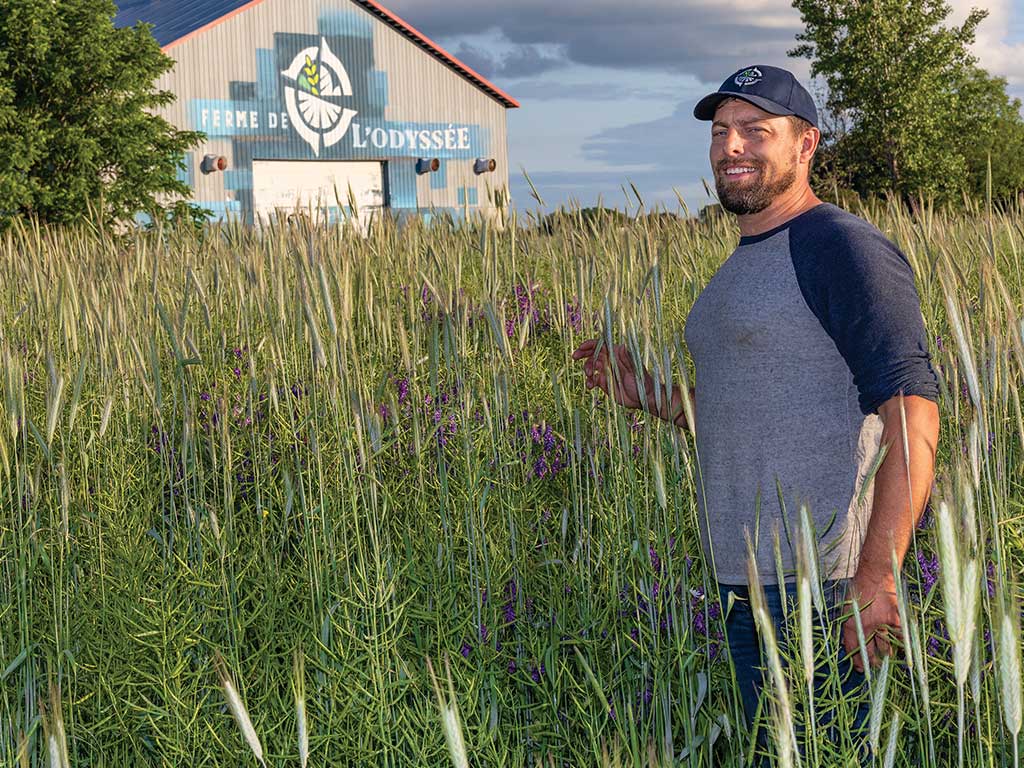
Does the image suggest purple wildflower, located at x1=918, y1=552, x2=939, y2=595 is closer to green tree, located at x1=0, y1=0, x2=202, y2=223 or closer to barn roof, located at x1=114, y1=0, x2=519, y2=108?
A: green tree, located at x1=0, y1=0, x2=202, y2=223

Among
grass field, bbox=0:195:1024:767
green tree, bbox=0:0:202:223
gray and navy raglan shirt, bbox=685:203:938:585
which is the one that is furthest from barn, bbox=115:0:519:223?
gray and navy raglan shirt, bbox=685:203:938:585

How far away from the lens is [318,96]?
29.4 metres

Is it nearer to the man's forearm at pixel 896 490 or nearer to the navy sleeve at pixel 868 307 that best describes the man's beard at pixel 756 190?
the navy sleeve at pixel 868 307

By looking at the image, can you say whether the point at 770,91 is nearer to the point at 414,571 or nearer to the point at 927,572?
the point at 927,572

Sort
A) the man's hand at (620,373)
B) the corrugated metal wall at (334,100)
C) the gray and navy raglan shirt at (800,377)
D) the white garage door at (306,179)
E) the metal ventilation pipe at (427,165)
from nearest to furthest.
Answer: the gray and navy raglan shirt at (800,377) → the man's hand at (620,373) → the corrugated metal wall at (334,100) → the white garage door at (306,179) → the metal ventilation pipe at (427,165)

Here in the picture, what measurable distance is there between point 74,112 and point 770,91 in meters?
15.7

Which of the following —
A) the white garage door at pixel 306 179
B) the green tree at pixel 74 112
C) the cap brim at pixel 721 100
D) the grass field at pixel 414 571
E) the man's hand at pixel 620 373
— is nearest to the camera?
the grass field at pixel 414 571

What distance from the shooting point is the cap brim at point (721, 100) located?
2266 mm

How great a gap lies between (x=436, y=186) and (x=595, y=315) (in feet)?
95.3

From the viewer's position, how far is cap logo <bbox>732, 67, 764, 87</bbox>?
231 centimetres

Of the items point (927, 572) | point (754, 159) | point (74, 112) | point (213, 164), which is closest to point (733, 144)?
point (754, 159)

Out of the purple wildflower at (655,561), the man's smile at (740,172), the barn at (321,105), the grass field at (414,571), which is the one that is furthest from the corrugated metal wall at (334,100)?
the man's smile at (740,172)

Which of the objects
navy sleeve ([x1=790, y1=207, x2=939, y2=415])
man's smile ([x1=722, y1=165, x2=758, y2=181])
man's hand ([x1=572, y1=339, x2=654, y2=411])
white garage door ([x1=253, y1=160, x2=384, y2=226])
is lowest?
man's hand ([x1=572, y1=339, x2=654, y2=411])

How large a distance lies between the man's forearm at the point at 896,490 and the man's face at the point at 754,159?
1.99 ft
